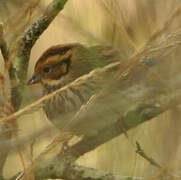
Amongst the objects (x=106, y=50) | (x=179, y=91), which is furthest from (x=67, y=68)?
(x=179, y=91)

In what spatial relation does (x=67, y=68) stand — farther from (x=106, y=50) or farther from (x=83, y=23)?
(x=83, y=23)

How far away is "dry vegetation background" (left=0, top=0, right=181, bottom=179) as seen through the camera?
2166 millimetres

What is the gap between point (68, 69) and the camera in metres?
3.22

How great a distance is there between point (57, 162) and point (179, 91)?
116cm

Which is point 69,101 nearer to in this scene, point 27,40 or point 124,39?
point 27,40

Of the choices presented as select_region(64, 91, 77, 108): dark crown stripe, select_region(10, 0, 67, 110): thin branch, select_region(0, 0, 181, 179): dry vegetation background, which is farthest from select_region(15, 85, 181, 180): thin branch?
select_region(10, 0, 67, 110): thin branch

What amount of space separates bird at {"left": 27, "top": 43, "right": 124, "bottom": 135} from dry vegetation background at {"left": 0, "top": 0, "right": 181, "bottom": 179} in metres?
0.25

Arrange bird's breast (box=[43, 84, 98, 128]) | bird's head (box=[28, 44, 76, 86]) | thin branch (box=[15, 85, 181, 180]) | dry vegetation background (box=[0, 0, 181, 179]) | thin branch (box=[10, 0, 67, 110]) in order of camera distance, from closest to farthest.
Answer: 1. dry vegetation background (box=[0, 0, 181, 179])
2. thin branch (box=[15, 85, 181, 180])
3. thin branch (box=[10, 0, 67, 110])
4. bird's breast (box=[43, 84, 98, 128])
5. bird's head (box=[28, 44, 76, 86])

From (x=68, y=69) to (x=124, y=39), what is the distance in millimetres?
871

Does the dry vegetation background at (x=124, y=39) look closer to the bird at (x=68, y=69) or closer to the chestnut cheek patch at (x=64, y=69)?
the bird at (x=68, y=69)

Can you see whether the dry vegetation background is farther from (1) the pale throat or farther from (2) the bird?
(1) the pale throat

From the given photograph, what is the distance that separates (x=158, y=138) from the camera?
7.86 feet

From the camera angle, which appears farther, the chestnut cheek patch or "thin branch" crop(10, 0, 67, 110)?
the chestnut cheek patch

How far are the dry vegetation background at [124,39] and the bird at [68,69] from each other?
0.82 ft
